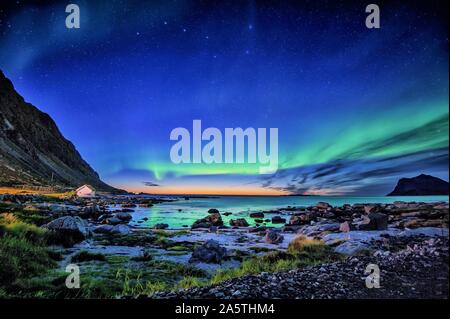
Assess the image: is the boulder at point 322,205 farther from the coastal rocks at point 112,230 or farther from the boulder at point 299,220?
the coastal rocks at point 112,230

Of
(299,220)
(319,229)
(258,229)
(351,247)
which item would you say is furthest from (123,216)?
(351,247)

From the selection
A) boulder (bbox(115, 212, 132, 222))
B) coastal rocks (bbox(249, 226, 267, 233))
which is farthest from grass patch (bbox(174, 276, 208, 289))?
boulder (bbox(115, 212, 132, 222))

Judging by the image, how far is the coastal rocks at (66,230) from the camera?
19.0 ft

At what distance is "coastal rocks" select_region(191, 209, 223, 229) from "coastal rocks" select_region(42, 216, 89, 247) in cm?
278

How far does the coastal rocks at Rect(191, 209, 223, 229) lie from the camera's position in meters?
7.81

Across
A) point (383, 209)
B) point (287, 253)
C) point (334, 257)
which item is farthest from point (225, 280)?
point (383, 209)

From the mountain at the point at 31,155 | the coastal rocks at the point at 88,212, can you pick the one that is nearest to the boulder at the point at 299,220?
the mountain at the point at 31,155

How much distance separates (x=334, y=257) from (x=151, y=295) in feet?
11.6

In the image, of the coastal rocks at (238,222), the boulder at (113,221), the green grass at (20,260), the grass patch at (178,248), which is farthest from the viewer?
the coastal rocks at (238,222)

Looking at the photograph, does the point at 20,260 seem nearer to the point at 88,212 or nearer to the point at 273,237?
the point at 88,212

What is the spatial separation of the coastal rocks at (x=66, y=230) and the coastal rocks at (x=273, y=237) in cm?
421

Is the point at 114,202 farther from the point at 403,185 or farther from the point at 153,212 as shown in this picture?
the point at 403,185

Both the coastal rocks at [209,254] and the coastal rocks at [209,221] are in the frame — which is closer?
the coastal rocks at [209,254]

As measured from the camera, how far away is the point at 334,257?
5.71 meters
